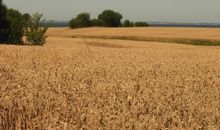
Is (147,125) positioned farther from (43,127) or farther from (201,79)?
(201,79)

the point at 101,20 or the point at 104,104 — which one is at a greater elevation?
the point at 104,104

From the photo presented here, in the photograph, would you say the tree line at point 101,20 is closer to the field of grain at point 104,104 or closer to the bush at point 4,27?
the bush at point 4,27

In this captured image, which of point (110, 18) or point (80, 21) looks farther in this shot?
point (110, 18)

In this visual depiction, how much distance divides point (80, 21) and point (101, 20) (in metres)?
4.98

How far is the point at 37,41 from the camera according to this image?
36.5m

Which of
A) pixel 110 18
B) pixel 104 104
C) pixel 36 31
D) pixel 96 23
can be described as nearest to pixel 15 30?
pixel 36 31

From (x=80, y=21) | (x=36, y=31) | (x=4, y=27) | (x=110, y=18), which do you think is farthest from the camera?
(x=110, y=18)

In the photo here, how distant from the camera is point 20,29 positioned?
4166cm

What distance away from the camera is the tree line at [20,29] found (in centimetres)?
3672

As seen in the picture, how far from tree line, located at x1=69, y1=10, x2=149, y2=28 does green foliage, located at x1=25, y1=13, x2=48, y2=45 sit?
63242 mm

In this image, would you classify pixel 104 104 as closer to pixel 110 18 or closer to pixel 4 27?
pixel 4 27

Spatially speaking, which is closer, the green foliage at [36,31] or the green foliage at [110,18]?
the green foliage at [36,31]

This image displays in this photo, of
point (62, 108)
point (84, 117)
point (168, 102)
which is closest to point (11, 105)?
point (62, 108)

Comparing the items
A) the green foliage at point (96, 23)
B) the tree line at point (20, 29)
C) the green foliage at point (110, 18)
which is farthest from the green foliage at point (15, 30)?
the green foliage at point (110, 18)
